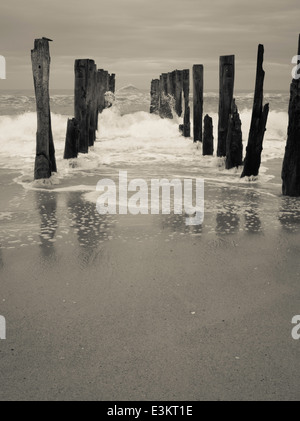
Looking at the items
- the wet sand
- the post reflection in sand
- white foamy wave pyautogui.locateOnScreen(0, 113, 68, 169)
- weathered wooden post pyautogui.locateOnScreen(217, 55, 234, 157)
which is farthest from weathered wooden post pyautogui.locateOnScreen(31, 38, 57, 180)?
weathered wooden post pyautogui.locateOnScreen(217, 55, 234, 157)

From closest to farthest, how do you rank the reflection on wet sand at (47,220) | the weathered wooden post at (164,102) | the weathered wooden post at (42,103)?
the reflection on wet sand at (47,220) < the weathered wooden post at (42,103) < the weathered wooden post at (164,102)

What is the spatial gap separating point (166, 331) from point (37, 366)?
81 cm

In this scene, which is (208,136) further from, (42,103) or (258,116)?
(42,103)

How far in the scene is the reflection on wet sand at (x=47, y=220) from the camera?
15.9 ft

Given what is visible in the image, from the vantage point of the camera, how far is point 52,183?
27.2 ft

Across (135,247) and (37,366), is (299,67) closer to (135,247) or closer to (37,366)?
(135,247)

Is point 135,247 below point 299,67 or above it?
below

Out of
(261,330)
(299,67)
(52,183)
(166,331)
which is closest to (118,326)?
(166,331)

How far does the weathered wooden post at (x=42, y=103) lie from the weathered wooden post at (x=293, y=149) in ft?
12.7

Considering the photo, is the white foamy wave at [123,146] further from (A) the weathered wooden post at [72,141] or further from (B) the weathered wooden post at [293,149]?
(B) the weathered wooden post at [293,149]

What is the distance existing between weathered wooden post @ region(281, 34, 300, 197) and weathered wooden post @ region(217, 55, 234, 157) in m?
3.90

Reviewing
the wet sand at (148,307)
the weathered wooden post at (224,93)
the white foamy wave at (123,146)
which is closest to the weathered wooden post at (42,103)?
the white foamy wave at (123,146)

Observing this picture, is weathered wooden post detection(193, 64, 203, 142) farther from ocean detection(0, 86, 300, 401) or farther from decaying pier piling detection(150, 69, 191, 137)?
ocean detection(0, 86, 300, 401)

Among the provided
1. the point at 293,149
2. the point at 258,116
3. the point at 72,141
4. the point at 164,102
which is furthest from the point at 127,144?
the point at 293,149
